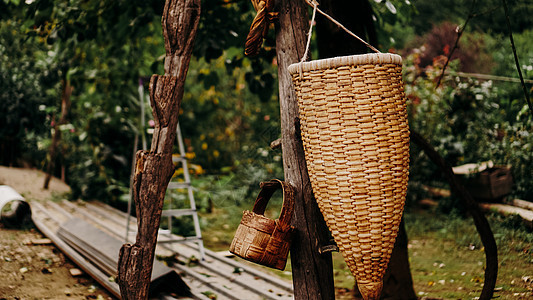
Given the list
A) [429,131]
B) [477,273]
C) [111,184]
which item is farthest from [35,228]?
[429,131]

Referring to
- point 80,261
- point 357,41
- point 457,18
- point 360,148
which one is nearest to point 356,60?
point 360,148

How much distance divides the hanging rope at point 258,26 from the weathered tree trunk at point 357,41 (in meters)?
0.94

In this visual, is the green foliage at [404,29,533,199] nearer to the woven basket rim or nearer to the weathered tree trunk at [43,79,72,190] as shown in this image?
the woven basket rim

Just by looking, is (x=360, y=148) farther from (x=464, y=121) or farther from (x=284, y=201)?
(x=464, y=121)

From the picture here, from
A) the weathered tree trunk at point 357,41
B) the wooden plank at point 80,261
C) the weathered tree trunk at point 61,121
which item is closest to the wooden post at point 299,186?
the weathered tree trunk at point 357,41

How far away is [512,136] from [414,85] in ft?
7.42

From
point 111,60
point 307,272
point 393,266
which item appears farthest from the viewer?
point 111,60

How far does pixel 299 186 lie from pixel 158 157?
2.08 ft

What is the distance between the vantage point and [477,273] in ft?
13.5

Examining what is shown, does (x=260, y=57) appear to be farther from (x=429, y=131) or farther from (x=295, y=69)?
(x=429, y=131)

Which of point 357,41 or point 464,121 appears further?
point 464,121

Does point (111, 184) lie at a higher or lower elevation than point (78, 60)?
lower

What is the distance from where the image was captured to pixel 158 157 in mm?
2080

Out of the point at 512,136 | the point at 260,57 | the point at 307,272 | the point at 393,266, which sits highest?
the point at 260,57
